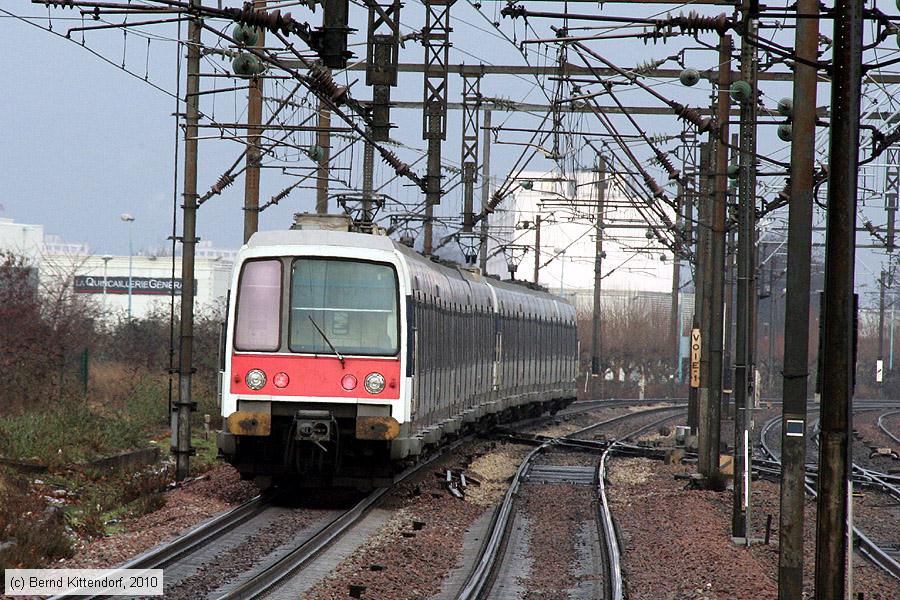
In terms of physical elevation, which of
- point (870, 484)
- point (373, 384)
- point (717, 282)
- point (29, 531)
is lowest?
point (870, 484)

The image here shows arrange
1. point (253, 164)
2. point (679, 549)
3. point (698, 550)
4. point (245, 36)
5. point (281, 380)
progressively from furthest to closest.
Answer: point (253, 164)
point (281, 380)
point (245, 36)
point (679, 549)
point (698, 550)

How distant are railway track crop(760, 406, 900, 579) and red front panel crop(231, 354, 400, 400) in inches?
203

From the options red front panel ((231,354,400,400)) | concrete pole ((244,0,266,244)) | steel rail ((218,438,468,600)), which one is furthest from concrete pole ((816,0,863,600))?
concrete pole ((244,0,266,244))

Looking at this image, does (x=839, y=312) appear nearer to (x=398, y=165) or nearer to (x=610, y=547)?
(x=610, y=547)

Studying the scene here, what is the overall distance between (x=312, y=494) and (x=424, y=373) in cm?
212

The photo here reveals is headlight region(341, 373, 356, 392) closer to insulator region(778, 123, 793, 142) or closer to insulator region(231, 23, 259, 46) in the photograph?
insulator region(231, 23, 259, 46)

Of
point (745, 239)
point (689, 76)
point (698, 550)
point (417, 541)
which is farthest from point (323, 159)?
point (698, 550)

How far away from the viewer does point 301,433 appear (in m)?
15.9

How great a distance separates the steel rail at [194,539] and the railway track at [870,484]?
623 centimetres

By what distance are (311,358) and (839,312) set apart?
27.0ft

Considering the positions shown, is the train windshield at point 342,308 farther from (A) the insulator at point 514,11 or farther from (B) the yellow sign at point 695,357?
(B) the yellow sign at point 695,357

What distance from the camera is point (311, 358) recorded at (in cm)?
1619

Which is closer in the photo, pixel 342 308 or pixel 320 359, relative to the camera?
pixel 320 359

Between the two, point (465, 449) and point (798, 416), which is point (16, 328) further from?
point (798, 416)
